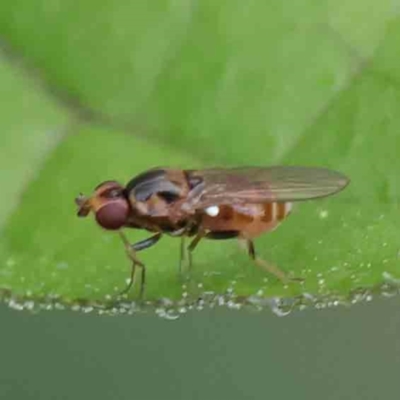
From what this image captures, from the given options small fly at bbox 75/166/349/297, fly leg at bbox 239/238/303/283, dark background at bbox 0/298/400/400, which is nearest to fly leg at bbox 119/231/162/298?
small fly at bbox 75/166/349/297

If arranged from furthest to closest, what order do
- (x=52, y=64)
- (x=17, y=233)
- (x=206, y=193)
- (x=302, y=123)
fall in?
(x=206, y=193)
(x=52, y=64)
(x=302, y=123)
(x=17, y=233)

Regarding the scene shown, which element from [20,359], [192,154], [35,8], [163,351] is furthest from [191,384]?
[35,8]

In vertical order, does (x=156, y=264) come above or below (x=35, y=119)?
below

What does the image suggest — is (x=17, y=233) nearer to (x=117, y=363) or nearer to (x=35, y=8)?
(x=35, y=8)

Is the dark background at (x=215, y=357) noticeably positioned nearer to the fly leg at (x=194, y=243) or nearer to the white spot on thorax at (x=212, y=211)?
the white spot on thorax at (x=212, y=211)

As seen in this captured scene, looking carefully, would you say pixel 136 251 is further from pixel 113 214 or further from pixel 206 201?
pixel 206 201

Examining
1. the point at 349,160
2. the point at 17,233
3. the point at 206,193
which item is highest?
the point at 206,193

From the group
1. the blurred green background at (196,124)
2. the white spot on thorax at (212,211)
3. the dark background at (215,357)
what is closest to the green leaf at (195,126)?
the blurred green background at (196,124)

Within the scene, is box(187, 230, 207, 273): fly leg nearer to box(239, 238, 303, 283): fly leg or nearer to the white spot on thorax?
box(239, 238, 303, 283): fly leg
